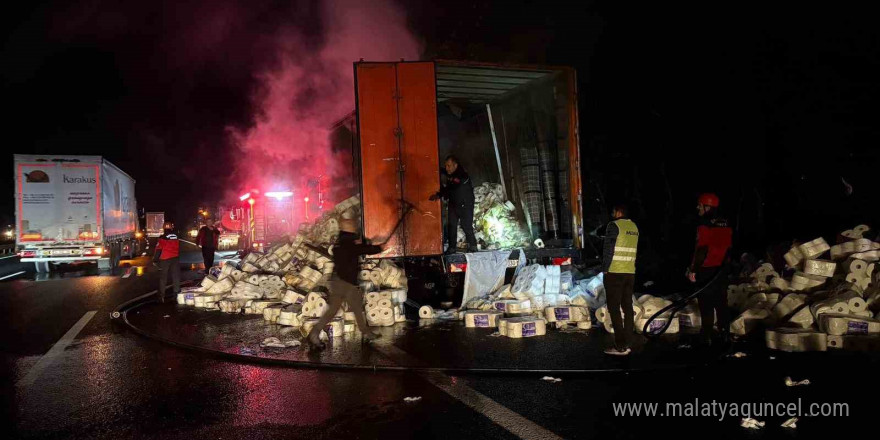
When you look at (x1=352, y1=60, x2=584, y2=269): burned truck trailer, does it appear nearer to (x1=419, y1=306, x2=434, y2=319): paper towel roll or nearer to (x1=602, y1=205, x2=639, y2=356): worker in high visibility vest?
(x1=419, y1=306, x2=434, y2=319): paper towel roll

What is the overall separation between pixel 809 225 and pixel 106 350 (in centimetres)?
1131

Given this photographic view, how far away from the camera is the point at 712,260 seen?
19.4 ft

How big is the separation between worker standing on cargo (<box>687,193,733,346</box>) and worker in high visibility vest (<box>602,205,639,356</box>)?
28.1 inches

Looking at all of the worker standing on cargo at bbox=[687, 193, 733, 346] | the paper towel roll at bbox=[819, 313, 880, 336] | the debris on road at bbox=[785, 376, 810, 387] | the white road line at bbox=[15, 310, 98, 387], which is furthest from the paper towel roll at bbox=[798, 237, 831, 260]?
the white road line at bbox=[15, 310, 98, 387]

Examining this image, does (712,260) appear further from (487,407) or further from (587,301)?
(487,407)

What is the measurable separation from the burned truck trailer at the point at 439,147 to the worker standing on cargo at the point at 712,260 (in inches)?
115

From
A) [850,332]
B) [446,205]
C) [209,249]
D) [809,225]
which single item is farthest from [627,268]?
[209,249]

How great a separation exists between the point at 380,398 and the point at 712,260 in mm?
3826

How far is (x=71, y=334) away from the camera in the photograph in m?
7.77

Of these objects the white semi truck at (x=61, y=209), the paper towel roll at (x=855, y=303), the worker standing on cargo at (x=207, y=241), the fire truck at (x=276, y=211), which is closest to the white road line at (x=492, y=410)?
the paper towel roll at (x=855, y=303)

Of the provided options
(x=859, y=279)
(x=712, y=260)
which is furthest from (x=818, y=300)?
(x=712, y=260)

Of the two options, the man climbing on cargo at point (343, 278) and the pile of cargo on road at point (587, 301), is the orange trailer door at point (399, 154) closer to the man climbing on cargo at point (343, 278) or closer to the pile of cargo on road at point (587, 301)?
the pile of cargo on road at point (587, 301)

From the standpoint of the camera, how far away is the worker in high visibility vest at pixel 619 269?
5.86m

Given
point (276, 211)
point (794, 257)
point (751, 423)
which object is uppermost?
point (276, 211)
